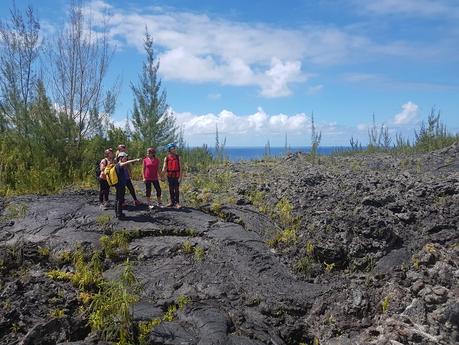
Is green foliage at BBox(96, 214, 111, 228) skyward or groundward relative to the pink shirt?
groundward

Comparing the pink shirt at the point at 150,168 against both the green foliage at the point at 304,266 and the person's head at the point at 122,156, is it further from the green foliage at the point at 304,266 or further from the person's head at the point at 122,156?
the green foliage at the point at 304,266

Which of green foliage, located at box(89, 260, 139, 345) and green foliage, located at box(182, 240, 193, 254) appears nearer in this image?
green foliage, located at box(89, 260, 139, 345)

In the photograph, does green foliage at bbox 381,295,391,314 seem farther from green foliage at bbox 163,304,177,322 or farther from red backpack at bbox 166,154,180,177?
red backpack at bbox 166,154,180,177

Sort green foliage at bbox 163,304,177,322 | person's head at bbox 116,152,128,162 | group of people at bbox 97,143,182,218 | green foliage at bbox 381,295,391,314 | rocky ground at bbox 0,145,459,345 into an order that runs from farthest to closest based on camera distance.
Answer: group of people at bbox 97,143,182,218 → person's head at bbox 116,152,128,162 → green foliage at bbox 381,295,391,314 → green foliage at bbox 163,304,177,322 → rocky ground at bbox 0,145,459,345

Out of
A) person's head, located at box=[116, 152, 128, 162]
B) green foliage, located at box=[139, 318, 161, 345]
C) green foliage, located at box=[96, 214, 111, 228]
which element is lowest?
green foliage, located at box=[139, 318, 161, 345]

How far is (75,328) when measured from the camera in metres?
5.83

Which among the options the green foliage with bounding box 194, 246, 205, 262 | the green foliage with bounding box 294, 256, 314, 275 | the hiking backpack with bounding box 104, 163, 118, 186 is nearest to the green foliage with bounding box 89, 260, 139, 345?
the green foliage with bounding box 194, 246, 205, 262

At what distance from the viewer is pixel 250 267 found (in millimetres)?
7535

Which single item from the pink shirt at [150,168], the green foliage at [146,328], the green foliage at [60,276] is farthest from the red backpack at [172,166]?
the green foliage at [146,328]

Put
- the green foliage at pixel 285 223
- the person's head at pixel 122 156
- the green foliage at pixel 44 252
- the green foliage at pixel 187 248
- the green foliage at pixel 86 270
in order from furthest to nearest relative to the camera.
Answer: the person's head at pixel 122 156
the green foliage at pixel 285 223
the green foliage at pixel 187 248
the green foliage at pixel 44 252
the green foliage at pixel 86 270

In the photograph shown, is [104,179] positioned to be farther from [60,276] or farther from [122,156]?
[60,276]

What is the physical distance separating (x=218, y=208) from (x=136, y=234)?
2.20 meters

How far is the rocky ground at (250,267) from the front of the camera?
232 inches

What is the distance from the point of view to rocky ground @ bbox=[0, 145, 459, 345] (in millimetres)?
5883
